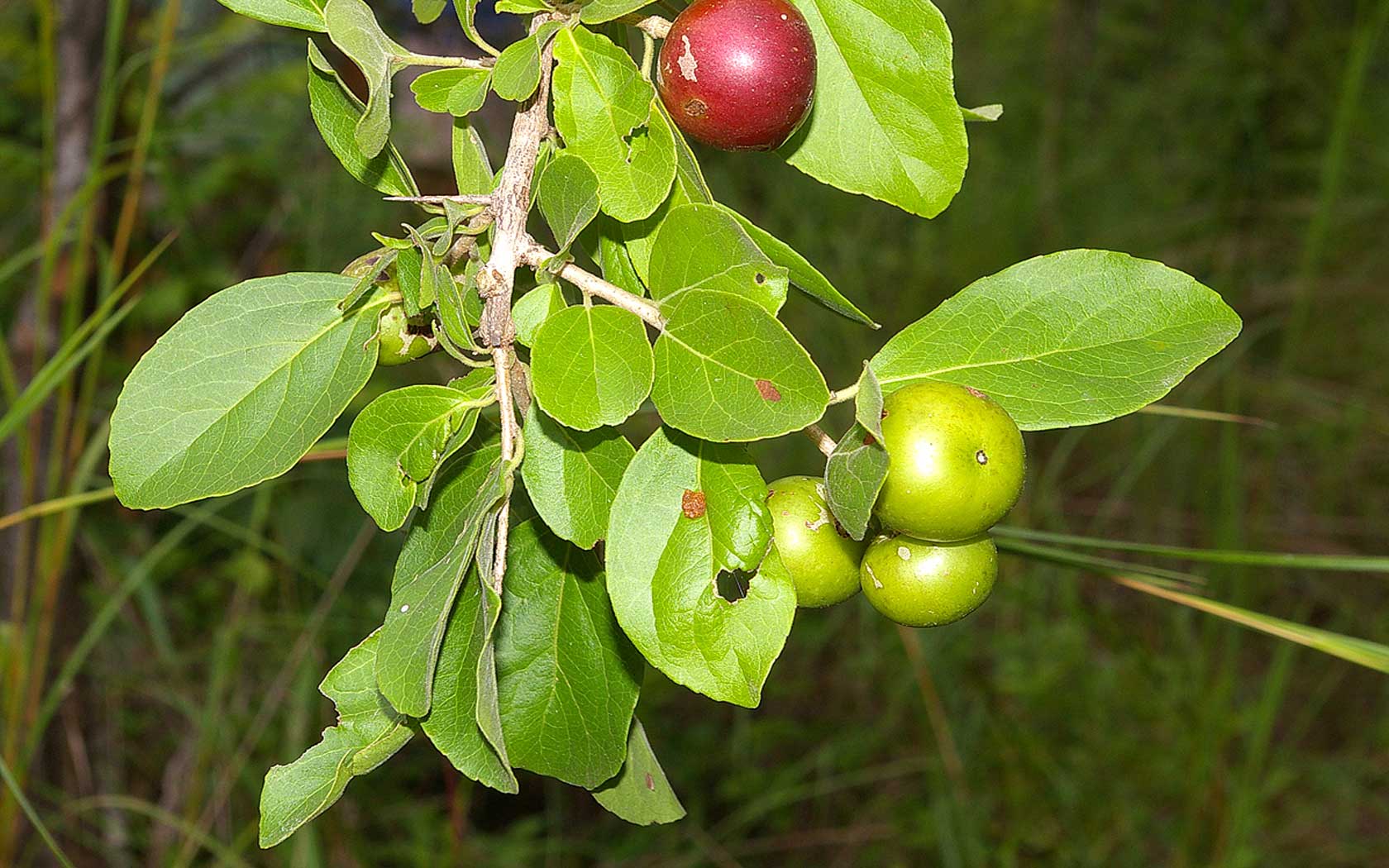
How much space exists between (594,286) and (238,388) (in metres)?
0.29

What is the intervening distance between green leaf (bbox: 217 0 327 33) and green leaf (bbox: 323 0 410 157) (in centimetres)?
6

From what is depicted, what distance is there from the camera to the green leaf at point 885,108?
919 mm

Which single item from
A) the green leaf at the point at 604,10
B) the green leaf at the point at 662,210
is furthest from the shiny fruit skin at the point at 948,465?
the green leaf at the point at 604,10

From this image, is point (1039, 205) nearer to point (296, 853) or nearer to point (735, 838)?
point (735, 838)

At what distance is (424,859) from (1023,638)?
1.87m

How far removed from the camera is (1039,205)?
15.5 ft

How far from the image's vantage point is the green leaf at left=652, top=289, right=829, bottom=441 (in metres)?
0.77

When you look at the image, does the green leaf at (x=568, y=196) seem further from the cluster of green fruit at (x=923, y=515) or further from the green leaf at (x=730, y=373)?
the cluster of green fruit at (x=923, y=515)

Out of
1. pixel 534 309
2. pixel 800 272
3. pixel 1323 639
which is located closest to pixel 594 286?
pixel 534 309

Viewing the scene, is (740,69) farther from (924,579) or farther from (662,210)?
(924,579)

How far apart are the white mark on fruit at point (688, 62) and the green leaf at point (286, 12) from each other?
282 mm

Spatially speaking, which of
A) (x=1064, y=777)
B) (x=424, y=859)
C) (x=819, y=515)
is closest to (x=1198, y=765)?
(x=1064, y=777)

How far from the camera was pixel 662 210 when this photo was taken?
0.93m

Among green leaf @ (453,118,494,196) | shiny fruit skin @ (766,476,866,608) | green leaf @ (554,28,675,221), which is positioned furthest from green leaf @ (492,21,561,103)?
shiny fruit skin @ (766,476,866,608)
